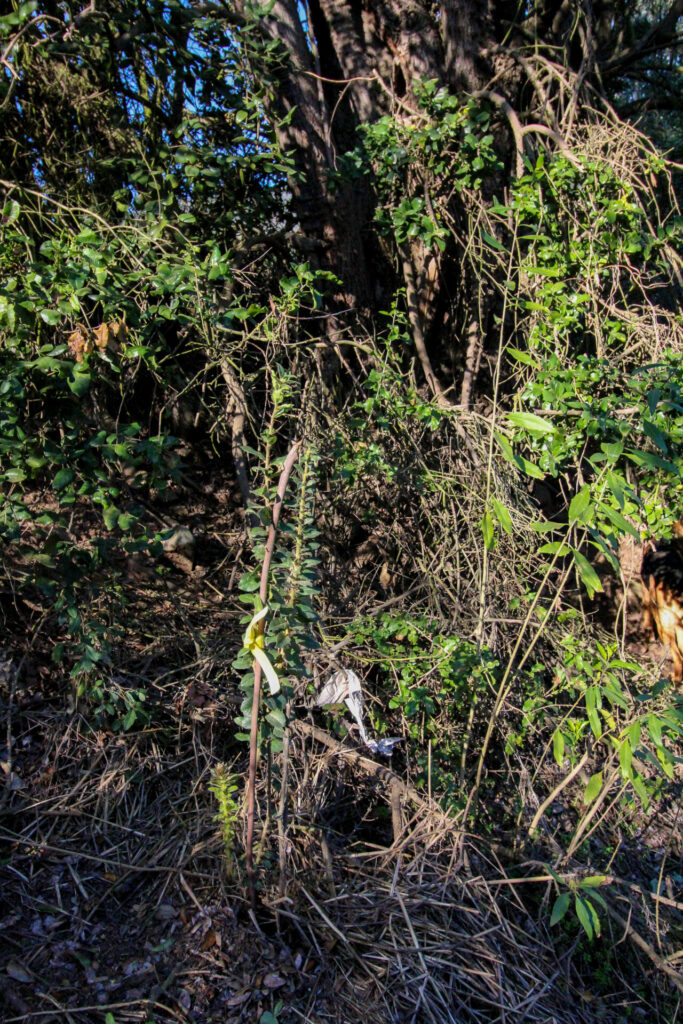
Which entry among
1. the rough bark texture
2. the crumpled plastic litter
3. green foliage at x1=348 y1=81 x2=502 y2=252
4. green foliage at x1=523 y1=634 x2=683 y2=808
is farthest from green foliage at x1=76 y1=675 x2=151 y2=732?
green foliage at x1=348 y1=81 x2=502 y2=252

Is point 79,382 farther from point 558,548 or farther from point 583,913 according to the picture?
point 583,913

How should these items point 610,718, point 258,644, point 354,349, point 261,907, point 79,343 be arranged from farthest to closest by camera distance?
point 354,349, point 79,343, point 610,718, point 261,907, point 258,644

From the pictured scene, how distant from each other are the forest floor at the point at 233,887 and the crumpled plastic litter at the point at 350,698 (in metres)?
0.09

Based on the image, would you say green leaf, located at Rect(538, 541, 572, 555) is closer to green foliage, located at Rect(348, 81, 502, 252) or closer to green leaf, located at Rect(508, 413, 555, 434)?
green leaf, located at Rect(508, 413, 555, 434)

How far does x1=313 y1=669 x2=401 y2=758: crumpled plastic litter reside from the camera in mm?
2803

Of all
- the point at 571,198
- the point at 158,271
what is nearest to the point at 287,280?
the point at 158,271

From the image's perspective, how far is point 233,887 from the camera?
88.7 inches

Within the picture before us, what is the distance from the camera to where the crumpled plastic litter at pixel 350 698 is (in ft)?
9.20

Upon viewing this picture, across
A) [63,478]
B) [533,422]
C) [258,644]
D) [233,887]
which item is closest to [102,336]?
[63,478]

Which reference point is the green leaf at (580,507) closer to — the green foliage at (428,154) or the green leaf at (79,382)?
the green leaf at (79,382)

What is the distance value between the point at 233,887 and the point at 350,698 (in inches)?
32.6

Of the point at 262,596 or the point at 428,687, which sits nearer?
the point at 262,596

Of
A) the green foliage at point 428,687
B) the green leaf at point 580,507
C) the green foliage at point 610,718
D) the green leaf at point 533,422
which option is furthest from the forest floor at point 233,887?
the green leaf at point 533,422

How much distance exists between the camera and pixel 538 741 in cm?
340
